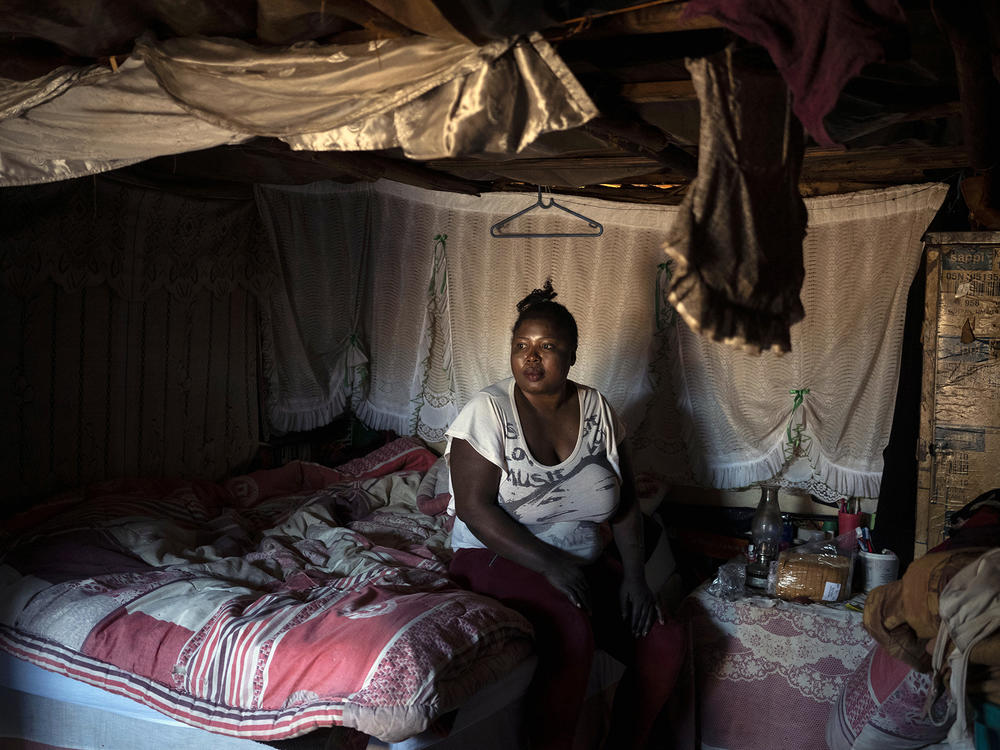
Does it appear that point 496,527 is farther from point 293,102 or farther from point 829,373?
point 829,373

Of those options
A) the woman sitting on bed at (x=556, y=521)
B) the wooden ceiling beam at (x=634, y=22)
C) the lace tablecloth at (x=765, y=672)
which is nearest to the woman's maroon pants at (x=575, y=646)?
the woman sitting on bed at (x=556, y=521)

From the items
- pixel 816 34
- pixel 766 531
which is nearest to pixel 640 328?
pixel 766 531

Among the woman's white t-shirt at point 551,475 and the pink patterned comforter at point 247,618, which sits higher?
the woman's white t-shirt at point 551,475

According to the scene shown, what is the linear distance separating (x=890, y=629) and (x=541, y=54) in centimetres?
171

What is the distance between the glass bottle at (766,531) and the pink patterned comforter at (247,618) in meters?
1.30

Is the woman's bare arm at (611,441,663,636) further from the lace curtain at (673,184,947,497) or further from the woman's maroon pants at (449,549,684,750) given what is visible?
the lace curtain at (673,184,947,497)

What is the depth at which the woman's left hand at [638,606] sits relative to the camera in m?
2.88

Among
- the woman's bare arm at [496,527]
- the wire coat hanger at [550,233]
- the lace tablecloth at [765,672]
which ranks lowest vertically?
the lace tablecloth at [765,672]

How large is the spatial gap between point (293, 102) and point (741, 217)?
3.58 feet

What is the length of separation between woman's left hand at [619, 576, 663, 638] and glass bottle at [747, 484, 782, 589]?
2.47 feet

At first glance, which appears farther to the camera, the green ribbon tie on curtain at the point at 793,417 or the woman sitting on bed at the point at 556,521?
the green ribbon tie on curtain at the point at 793,417

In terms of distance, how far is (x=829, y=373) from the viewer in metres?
3.84

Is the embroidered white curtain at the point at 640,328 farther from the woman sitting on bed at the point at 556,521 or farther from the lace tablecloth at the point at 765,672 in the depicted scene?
the woman sitting on bed at the point at 556,521

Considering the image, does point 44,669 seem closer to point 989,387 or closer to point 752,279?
point 752,279
